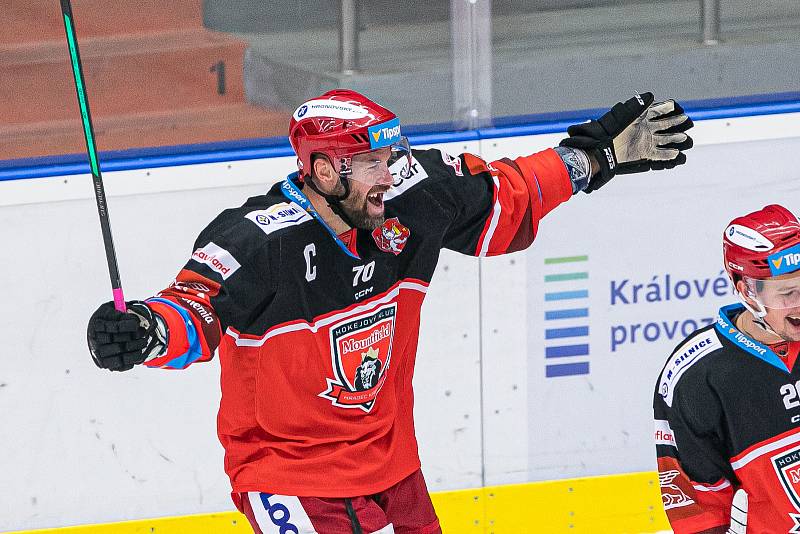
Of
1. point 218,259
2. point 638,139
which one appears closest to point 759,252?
point 638,139

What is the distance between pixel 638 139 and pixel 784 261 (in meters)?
0.76

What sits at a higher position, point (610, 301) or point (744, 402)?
point (744, 402)

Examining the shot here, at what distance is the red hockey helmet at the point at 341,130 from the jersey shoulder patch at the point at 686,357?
73 centimetres

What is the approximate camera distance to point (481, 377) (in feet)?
13.9

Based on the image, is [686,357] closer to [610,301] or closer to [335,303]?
[335,303]

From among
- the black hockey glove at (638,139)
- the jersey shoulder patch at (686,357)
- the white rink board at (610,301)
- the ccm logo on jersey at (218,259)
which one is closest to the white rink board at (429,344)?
the white rink board at (610,301)

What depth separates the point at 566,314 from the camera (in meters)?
4.27

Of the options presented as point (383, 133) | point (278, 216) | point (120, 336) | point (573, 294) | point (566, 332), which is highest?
point (383, 133)

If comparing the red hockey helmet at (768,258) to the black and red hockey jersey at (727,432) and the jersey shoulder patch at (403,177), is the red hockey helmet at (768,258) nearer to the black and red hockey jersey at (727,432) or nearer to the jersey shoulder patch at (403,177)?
the black and red hockey jersey at (727,432)

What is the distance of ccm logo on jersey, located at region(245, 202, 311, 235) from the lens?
3033 mm

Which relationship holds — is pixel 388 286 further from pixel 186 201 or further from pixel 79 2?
pixel 79 2

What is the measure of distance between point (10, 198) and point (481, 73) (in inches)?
51.9

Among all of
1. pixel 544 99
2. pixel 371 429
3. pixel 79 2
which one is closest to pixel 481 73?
pixel 544 99

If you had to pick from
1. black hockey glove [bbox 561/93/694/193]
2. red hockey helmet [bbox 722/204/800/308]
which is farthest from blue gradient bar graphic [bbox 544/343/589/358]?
red hockey helmet [bbox 722/204/800/308]
